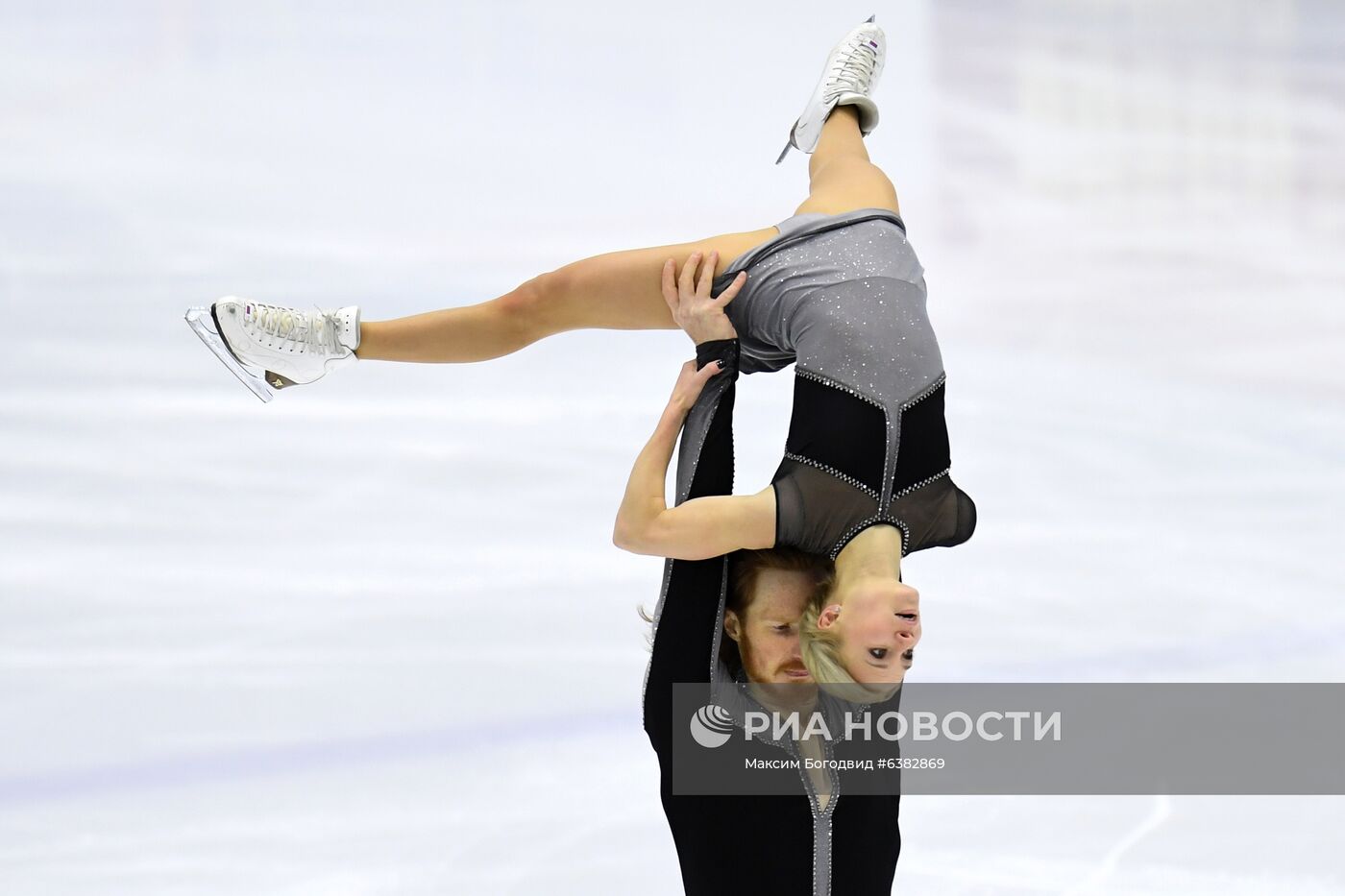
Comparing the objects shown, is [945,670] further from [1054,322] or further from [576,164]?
[576,164]

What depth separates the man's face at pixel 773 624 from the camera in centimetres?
356

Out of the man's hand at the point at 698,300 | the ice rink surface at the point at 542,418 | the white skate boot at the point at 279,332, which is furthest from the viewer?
the ice rink surface at the point at 542,418

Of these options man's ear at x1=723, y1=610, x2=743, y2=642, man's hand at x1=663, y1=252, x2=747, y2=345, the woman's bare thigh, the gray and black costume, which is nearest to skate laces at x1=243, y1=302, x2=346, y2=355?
the woman's bare thigh

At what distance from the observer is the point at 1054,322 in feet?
21.3

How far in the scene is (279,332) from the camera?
4.27 m

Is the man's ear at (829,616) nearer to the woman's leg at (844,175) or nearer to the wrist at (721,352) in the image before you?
the wrist at (721,352)

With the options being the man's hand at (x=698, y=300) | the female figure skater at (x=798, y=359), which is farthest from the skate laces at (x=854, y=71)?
the man's hand at (x=698, y=300)

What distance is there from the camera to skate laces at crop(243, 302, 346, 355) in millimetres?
4262

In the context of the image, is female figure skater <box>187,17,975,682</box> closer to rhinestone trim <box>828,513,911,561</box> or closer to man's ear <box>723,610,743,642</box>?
rhinestone trim <box>828,513,911,561</box>

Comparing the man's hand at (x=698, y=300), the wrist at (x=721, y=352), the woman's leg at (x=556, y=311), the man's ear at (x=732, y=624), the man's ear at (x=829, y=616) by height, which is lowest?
the man's ear at (x=829, y=616)

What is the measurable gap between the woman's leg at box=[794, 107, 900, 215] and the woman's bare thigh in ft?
0.68

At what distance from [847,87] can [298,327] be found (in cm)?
175

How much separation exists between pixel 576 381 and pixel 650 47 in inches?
73.4

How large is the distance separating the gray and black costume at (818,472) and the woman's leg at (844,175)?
0.11 metres
